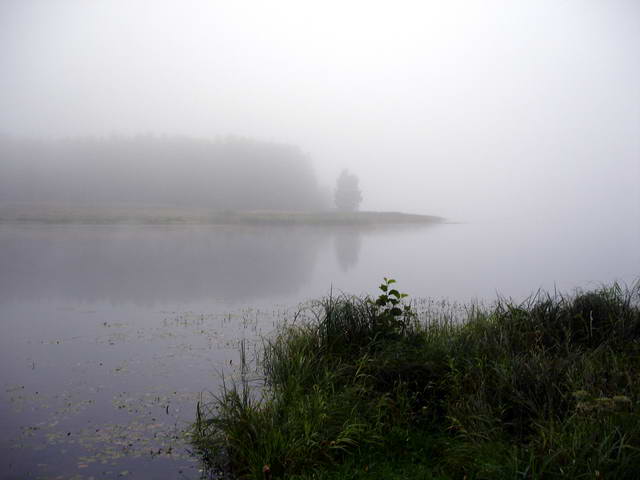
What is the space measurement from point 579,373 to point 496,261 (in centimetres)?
2847

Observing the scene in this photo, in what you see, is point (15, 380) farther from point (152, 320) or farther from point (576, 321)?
point (576, 321)

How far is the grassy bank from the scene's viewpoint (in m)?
5.04

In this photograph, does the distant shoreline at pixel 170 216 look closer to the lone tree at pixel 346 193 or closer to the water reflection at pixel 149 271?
the lone tree at pixel 346 193

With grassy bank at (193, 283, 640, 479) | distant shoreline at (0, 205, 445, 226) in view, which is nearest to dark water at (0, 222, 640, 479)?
grassy bank at (193, 283, 640, 479)

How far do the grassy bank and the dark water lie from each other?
123 cm

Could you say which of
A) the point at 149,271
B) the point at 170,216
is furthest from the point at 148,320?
the point at 170,216

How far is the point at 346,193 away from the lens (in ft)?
317

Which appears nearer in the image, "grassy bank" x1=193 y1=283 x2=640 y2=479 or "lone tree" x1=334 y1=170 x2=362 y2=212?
"grassy bank" x1=193 y1=283 x2=640 y2=479

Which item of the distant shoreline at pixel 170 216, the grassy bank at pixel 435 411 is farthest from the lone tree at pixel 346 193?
the grassy bank at pixel 435 411

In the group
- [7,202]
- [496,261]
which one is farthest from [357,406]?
[7,202]

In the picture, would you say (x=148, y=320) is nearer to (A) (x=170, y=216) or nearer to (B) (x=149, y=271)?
(B) (x=149, y=271)

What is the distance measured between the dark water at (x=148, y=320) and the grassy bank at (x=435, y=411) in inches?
48.3

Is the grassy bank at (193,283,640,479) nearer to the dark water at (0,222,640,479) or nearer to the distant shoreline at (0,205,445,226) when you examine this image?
the dark water at (0,222,640,479)

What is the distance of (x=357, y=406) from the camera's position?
6703 mm
